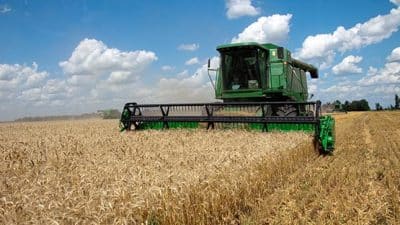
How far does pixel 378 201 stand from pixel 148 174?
2.71 meters

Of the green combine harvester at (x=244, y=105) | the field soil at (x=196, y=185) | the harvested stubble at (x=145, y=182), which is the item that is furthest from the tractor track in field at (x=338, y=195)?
the green combine harvester at (x=244, y=105)

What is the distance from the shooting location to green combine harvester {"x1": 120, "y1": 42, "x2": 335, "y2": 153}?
30.0ft

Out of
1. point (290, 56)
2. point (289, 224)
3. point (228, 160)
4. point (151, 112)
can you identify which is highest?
point (290, 56)

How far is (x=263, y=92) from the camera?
10719 mm

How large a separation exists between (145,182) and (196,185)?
490 millimetres

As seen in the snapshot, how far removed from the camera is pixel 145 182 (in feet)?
11.7

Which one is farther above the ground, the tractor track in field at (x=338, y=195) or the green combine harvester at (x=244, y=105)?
the green combine harvester at (x=244, y=105)

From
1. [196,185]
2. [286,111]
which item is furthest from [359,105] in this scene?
[196,185]

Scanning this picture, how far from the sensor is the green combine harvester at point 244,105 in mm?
9156

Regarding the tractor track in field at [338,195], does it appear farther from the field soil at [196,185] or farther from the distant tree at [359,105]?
the distant tree at [359,105]

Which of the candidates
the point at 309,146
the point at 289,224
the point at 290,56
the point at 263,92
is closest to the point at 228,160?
the point at 289,224

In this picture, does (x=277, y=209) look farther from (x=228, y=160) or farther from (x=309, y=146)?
(x=309, y=146)

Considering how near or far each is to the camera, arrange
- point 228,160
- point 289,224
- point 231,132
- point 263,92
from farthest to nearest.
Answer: point 263,92 → point 231,132 → point 228,160 → point 289,224

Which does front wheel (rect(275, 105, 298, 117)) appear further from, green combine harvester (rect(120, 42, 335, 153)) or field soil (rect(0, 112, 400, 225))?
field soil (rect(0, 112, 400, 225))
